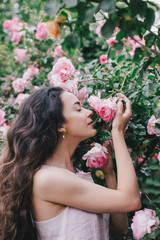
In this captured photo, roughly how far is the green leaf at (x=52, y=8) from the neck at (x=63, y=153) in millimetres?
945

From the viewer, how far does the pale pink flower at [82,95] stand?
70.0 inches

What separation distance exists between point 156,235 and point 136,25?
1.16 metres

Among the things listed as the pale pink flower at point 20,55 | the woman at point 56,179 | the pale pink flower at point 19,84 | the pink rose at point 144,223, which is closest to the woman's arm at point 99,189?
the woman at point 56,179

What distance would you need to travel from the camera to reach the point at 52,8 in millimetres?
990

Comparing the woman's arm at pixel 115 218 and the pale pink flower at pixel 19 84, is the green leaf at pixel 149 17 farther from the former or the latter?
the pale pink flower at pixel 19 84

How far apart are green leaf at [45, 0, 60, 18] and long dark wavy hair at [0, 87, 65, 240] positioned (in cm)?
81

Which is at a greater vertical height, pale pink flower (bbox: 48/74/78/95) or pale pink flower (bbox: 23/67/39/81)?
pale pink flower (bbox: 48/74/78/95)

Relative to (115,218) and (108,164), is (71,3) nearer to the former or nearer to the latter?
(108,164)

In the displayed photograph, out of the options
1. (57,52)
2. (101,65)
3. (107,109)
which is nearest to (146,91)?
(107,109)

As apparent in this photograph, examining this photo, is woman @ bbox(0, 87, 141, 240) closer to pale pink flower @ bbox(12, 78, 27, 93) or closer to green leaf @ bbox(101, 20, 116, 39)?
green leaf @ bbox(101, 20, 116, 39)

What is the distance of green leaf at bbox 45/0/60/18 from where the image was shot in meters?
0.99

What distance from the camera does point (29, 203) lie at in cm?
168

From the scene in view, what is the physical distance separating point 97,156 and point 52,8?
3.08ft

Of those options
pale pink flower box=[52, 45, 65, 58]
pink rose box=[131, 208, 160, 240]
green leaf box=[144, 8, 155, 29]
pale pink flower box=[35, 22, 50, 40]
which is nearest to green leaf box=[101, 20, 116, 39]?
green leaf box=[144, 8, 155, 29]
